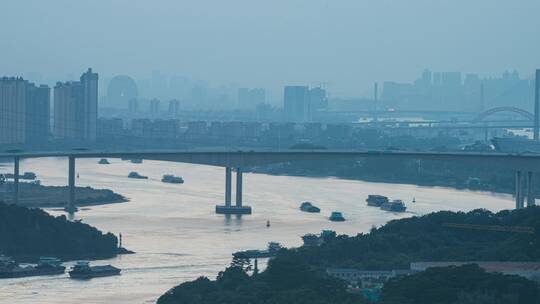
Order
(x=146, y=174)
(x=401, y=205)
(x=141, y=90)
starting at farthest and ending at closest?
(x=141, y=90) → (x=146, y=174) → (x=401, y=205)

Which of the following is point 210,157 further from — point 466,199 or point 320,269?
point 320,269

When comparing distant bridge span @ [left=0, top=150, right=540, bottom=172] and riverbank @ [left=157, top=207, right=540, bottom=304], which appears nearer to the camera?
riverbank @ [left=157, top=207, right=540, bottom=304]

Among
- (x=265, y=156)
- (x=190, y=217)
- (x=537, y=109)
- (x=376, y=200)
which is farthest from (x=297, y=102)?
(x=190, y=217)

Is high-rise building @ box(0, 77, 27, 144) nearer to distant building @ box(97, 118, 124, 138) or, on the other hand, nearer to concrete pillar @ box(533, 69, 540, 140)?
distant building @ box(97, 118, 124, 138)

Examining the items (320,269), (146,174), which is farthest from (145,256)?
(146,174)

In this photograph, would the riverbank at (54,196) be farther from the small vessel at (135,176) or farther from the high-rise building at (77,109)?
the high-rise building at (77,109)

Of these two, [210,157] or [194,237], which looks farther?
[210,157]

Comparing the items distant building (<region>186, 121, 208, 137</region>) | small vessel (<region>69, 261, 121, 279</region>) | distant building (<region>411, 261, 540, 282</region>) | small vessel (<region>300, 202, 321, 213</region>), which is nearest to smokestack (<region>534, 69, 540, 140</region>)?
distant building (<region>186, 121, 208, 137</region>)
